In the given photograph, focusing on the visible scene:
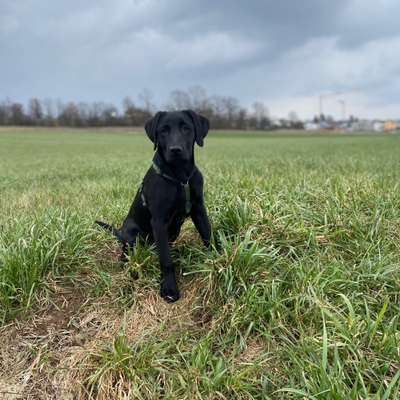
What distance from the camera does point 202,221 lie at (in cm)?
317

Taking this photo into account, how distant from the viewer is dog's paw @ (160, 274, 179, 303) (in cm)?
281

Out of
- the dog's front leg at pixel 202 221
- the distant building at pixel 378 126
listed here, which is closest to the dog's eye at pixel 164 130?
the dog's front leg at pixel 202 221

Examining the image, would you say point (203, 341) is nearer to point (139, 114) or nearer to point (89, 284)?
point (89, 284)

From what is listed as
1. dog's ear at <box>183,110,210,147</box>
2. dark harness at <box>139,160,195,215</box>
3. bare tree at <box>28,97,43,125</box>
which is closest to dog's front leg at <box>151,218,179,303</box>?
dark harness at <box>139,160,195,215</box>

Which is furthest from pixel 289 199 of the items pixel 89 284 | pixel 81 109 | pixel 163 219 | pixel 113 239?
pixel 81 109

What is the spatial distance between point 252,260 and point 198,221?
0.69 m

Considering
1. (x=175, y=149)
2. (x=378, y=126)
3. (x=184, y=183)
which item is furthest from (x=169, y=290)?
(x=378, y=126)

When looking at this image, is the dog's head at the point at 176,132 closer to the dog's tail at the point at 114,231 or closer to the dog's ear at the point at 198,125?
the dog's ear at the point at 198,125

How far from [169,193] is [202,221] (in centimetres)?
44

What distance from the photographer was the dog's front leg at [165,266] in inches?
111

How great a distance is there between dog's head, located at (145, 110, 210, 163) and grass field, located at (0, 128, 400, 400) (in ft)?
2.63

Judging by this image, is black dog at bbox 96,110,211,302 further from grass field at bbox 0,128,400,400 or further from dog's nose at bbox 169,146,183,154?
grass field at bbox 0,128,400,400

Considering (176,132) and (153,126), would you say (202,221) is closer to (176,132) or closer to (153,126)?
(176,132)

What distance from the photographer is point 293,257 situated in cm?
303
